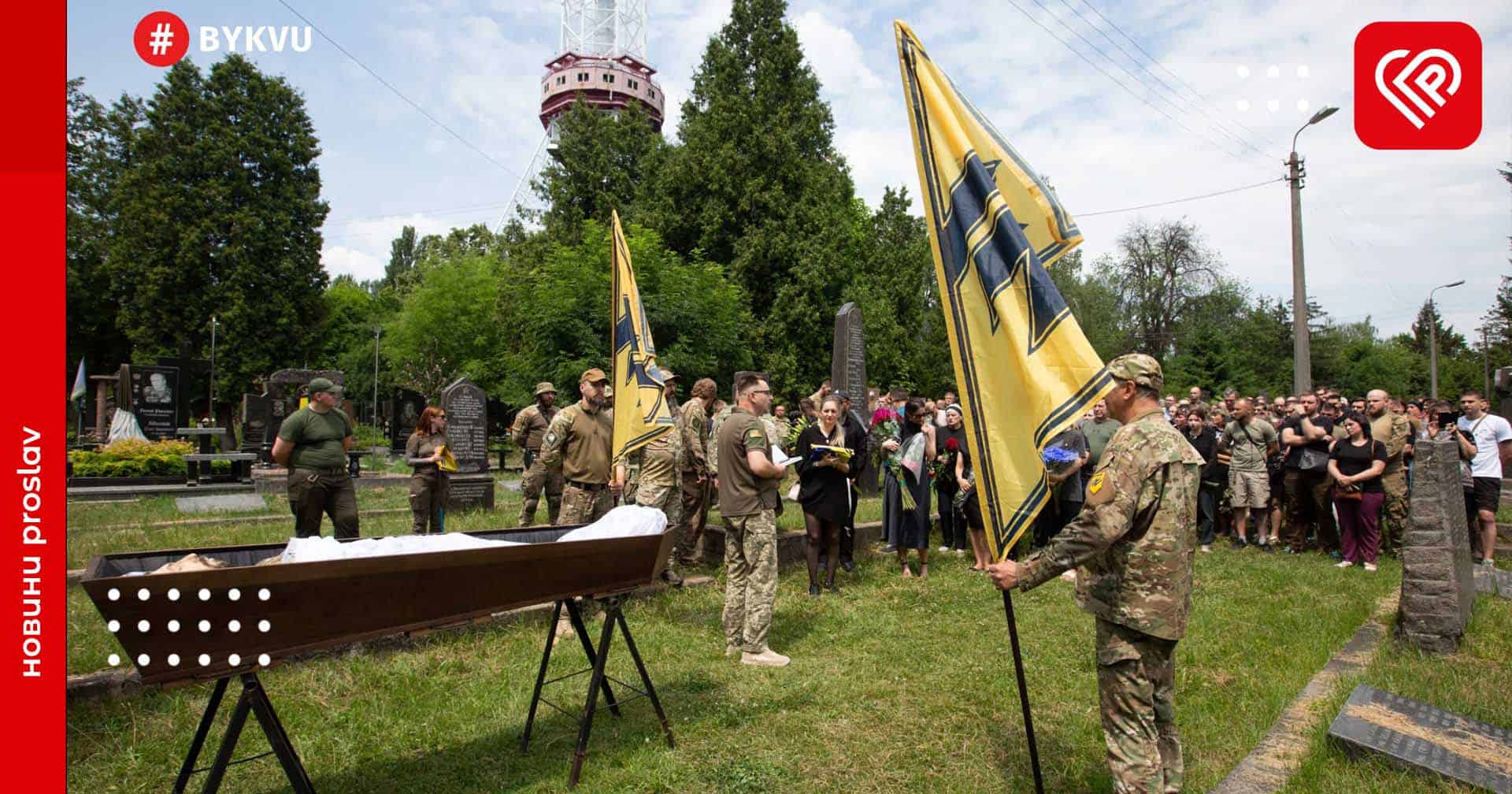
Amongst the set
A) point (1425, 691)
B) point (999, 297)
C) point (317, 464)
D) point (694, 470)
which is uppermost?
point (999, 297)

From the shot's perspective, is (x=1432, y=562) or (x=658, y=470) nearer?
(x=1432, y=562)

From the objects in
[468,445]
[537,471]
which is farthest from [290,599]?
[468,445]

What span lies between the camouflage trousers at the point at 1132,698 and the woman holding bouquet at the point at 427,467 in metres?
8.71

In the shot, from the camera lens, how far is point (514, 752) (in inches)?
181

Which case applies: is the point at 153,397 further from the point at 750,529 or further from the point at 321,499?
the point at 750,529

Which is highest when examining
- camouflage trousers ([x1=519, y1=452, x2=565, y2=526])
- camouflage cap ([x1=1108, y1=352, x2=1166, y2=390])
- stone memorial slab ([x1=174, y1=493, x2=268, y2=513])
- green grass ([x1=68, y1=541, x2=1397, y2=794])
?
camouflage cap ([x1=1108, y1=352, x2=1166, y2=390])

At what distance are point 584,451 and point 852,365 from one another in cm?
1008

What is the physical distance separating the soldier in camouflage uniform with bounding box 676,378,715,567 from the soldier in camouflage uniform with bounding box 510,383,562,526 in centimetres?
149

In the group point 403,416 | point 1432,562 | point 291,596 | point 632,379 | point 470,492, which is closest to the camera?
point 291,596

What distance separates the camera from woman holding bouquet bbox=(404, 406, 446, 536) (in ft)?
33.0

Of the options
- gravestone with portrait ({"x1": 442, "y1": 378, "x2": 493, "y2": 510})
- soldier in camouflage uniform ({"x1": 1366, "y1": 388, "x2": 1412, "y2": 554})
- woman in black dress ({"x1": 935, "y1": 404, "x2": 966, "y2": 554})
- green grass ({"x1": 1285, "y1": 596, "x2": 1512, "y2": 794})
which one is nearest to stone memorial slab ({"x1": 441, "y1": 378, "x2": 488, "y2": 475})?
gravestone with portrait ({"x1": 442, "y1": 378, "x2": 493, "y2": 510})

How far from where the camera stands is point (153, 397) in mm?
20203

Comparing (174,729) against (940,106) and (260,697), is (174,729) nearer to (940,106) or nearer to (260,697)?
(260,697)

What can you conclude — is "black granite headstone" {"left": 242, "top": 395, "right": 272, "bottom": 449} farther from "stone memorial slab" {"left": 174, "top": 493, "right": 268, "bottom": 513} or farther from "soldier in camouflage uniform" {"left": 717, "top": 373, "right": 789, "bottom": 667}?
"soldier in camouflage uniform" {"left": 717, "top": 373, "right": 789, "bottom": 667}
